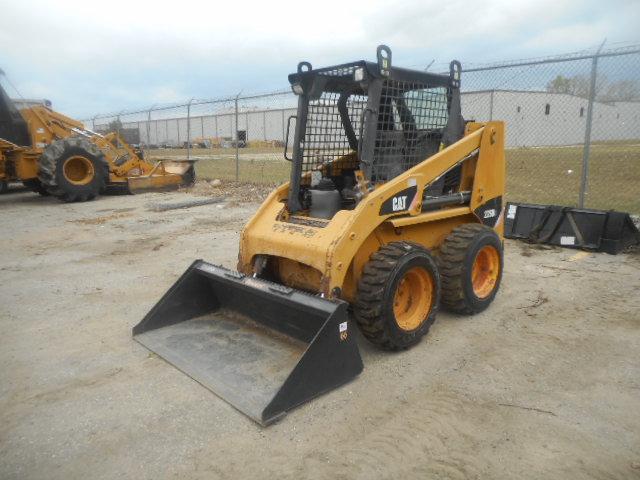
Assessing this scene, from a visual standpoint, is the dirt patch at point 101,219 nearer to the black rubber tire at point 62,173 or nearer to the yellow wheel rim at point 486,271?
the black rubber tire at point 62,173

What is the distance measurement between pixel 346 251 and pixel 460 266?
1.27 metres

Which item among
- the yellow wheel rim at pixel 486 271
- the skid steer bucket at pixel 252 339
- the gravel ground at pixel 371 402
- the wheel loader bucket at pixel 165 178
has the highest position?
the wheel loader bucket at pixel 165 178

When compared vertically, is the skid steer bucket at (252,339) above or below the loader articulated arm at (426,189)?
below

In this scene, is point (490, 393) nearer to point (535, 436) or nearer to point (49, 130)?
point (535, 436)

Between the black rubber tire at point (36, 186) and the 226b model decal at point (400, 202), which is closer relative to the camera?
the 226b model decal at point (400, 202)

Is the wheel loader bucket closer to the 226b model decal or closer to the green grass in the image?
the green grass

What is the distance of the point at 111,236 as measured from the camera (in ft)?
27.0

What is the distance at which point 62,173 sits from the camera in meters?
11.4

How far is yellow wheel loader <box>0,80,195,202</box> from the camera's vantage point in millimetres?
11398

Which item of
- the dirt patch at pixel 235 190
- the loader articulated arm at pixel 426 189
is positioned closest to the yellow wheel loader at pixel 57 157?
the dirt patch at pixel 235 190

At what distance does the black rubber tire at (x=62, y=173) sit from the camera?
1124 cm

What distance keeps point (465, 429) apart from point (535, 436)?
38cm

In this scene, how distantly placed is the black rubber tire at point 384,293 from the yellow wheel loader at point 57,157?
10.2m

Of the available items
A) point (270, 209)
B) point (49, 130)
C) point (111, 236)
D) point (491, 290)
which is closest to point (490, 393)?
point (491, 290)
